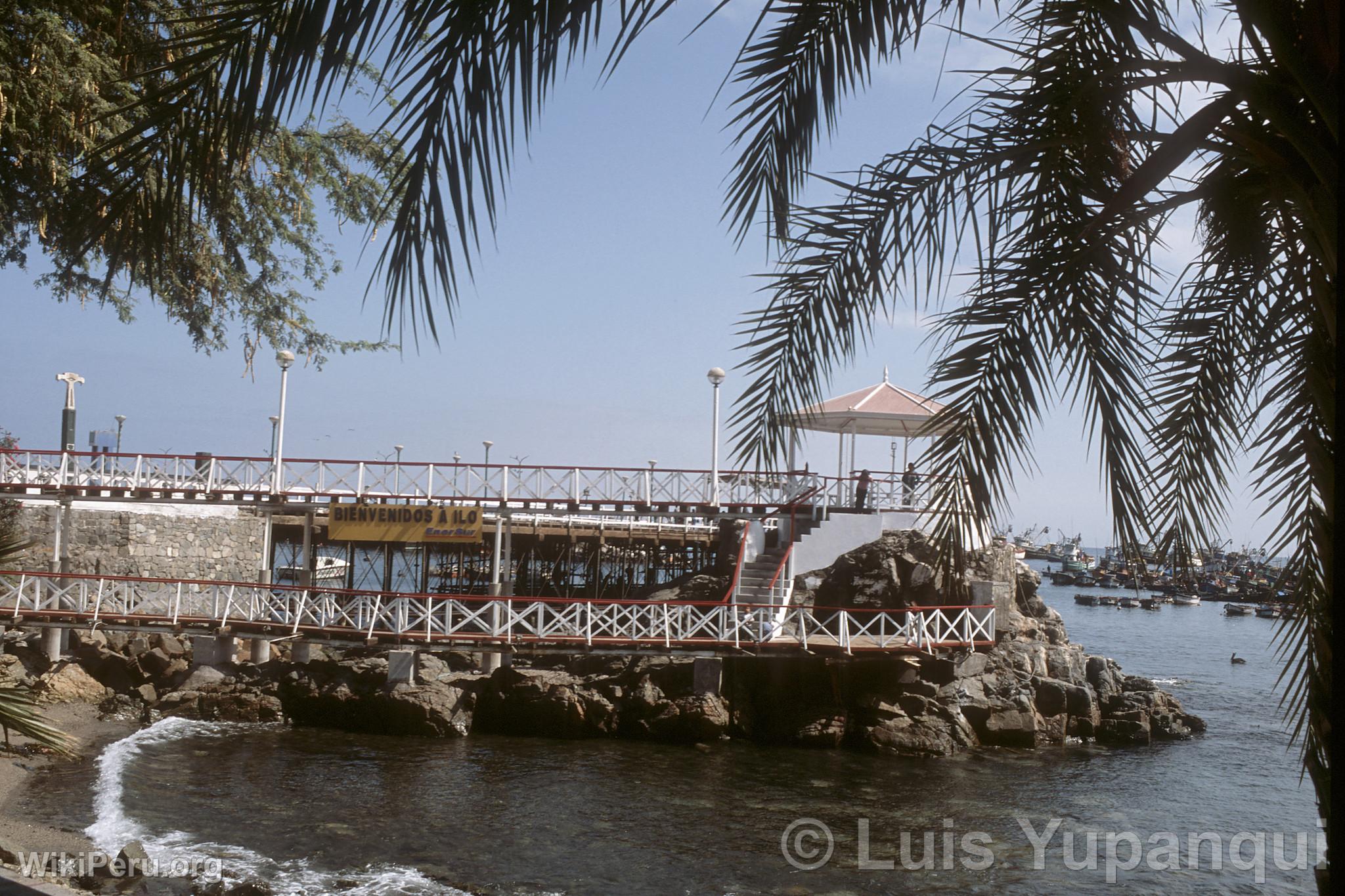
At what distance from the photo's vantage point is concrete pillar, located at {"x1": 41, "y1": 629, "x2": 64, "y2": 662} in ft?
67.2

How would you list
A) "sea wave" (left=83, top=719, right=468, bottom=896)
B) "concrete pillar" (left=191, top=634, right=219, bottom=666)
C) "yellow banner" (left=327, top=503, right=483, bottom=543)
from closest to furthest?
"sea wave" (left=83, top=719, right=468, bottom=896), "concrete pillar" (left=191, top=634, right=219, bottom=666), "yellow banner" (left=327, top=503, right=483, bottom=543)

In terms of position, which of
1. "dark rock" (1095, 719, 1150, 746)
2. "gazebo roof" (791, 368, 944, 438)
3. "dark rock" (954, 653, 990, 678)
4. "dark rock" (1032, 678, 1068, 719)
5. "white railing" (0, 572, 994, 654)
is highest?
"gazebo roof" (791, 368, 944, 438)

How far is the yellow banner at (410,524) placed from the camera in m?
23.2

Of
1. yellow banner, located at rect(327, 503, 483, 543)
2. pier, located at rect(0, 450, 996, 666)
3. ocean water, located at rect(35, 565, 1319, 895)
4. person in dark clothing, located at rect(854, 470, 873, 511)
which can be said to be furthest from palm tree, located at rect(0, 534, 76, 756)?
person in dark clothing, located at rect(854, 470, 873, 511)

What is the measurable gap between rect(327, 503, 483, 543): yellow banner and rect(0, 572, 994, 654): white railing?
7.67ft

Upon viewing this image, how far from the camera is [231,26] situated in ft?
9.04

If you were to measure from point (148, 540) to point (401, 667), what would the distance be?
1144 cm

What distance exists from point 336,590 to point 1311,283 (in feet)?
63.3

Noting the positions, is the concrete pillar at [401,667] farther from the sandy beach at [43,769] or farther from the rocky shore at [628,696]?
the sandy beach at [43,769]

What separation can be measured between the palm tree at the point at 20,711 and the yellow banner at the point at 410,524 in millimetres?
16410

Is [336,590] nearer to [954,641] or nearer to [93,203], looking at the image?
[954,641]

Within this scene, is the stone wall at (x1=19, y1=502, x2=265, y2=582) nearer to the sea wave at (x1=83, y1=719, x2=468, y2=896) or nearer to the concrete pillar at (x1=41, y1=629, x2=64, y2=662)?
the concrete pillar at (x1=41, y1=629, x2=64, y2=662)

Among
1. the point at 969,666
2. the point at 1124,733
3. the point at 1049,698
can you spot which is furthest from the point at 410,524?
the point at 1124,733

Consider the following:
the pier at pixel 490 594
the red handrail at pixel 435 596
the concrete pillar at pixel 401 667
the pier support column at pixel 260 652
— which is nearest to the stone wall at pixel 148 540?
the pier at pixel 490 594
